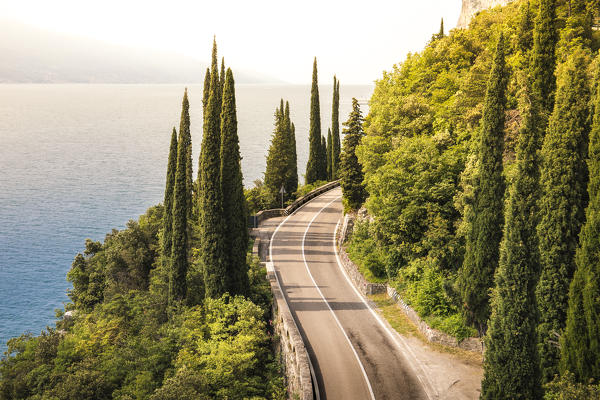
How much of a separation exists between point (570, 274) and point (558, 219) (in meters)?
2.00

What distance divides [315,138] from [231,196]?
1246 inches

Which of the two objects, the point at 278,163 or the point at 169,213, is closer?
the point at 169,213

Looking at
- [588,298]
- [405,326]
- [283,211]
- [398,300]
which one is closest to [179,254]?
[398,300]

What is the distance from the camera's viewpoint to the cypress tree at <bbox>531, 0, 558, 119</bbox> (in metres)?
23.1

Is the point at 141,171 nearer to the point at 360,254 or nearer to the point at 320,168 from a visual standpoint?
the point at 320,168

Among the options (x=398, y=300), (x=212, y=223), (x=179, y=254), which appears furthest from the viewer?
(x=179, y=254)

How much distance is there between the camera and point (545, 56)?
23.3 m

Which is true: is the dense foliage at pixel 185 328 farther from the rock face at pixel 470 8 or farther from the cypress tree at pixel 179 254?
the rock face at pixel 470 8

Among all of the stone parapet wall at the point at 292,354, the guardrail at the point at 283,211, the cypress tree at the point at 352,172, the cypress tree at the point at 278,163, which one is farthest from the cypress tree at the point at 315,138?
the stone parapet wall at the point at 292,354

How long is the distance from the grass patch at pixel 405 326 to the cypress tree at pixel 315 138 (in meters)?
32.2

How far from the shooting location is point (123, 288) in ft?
111

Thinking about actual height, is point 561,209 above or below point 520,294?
above

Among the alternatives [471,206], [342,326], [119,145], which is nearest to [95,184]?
[119,145]

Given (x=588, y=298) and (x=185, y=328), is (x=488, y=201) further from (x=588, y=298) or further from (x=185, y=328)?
(x=185, y=328)
